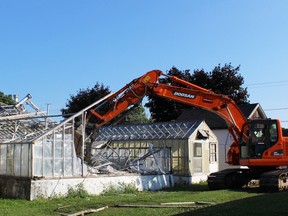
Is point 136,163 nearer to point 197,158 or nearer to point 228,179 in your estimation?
point 197,158

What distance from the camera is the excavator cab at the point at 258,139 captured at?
19531 millimetres

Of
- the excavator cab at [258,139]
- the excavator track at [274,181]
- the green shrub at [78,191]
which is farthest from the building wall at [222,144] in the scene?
the green shrub at [78,191]

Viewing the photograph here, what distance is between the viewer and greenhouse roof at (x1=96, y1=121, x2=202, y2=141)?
992 inches

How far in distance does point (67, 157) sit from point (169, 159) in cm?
669

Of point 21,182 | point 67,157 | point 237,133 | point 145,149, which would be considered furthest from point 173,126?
point 21,182

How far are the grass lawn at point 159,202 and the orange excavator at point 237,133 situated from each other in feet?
6.96

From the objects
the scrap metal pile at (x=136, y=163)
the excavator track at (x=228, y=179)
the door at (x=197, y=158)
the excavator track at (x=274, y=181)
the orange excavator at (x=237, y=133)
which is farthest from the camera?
the door at (x=197, y=158)

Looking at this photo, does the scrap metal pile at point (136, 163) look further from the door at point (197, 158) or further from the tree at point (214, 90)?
the tree at point (214, 90)

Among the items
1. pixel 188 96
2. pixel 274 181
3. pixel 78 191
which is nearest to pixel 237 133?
pixel 188 96

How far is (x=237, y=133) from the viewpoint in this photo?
21.0 m

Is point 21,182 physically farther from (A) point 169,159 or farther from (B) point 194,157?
(B) point 194,157

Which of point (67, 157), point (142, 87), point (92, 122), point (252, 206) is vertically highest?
point (142, 87)

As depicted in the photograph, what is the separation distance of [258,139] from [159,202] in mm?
6993

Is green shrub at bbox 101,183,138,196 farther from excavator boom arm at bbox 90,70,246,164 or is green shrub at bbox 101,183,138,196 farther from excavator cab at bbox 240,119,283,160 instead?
excavator cab at bbox 240,119,283,160
